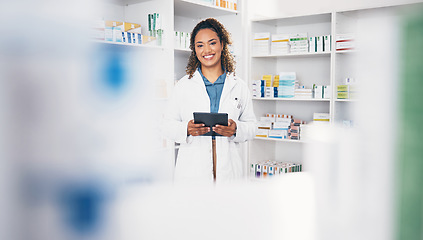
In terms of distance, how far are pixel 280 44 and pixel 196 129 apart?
1888 millimetres

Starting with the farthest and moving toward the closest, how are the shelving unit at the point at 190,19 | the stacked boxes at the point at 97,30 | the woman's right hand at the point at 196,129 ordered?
the shelving unit at the point at 190,19 → the woman's right hand at the point at 196,129 → the stacked boxes at the point at 97,30

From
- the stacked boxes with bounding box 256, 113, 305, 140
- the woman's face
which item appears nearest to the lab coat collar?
the woman's face

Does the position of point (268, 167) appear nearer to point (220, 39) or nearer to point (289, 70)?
point (289, 70)

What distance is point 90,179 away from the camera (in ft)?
0.48

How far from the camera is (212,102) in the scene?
90.4 inches

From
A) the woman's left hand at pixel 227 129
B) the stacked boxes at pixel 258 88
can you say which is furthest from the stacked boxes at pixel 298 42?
the woman's left hand at pixel 227 129

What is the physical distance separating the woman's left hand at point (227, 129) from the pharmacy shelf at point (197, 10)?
1.29m

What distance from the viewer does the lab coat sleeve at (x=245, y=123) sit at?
2.11 metres

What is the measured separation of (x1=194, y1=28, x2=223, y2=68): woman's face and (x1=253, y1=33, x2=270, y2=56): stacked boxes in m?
1.31

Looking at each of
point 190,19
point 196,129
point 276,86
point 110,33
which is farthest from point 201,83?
point 110,33

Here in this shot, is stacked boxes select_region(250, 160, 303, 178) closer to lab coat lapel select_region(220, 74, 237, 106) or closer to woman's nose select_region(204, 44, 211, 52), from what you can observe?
lab coat lapel select_region(220, 74, 237, 106)

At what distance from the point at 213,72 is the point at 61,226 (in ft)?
7.51

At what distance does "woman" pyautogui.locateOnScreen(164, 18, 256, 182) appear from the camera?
2051 millimetres

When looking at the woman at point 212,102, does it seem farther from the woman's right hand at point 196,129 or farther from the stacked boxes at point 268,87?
the stacked boxes at point 268,87
